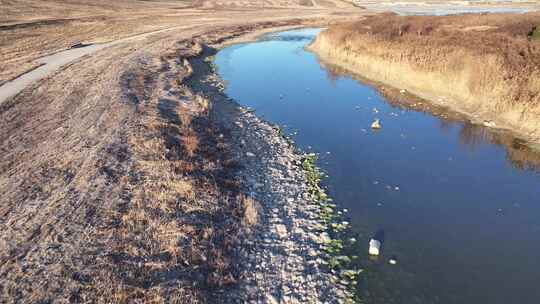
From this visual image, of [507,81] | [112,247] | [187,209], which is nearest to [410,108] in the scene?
[507,81]

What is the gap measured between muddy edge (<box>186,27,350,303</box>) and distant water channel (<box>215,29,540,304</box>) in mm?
1128

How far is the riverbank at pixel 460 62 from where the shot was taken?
2009cm

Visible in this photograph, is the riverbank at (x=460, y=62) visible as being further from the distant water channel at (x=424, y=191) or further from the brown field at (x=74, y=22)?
the brown field at (x=74, y=22)

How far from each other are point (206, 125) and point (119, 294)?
12.5m

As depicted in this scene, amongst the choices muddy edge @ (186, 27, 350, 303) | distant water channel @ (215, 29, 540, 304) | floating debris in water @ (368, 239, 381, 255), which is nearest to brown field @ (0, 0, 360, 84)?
muddy edge @ (186, 27, 350, 303)

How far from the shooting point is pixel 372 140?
1988 cm

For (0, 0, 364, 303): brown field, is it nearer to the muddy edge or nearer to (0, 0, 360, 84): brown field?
the muddy edge

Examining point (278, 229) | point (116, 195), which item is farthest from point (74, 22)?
point (278, 229)

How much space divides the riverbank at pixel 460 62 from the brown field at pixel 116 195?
47.3ft

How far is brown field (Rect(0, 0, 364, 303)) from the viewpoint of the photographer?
368 inches

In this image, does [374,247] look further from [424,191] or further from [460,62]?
[460,62]

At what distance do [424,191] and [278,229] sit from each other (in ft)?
20.5

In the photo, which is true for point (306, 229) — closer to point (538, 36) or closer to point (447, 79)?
point (447, 79)

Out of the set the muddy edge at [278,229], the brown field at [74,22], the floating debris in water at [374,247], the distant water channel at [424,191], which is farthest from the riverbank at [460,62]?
the brown field at [74,22]
